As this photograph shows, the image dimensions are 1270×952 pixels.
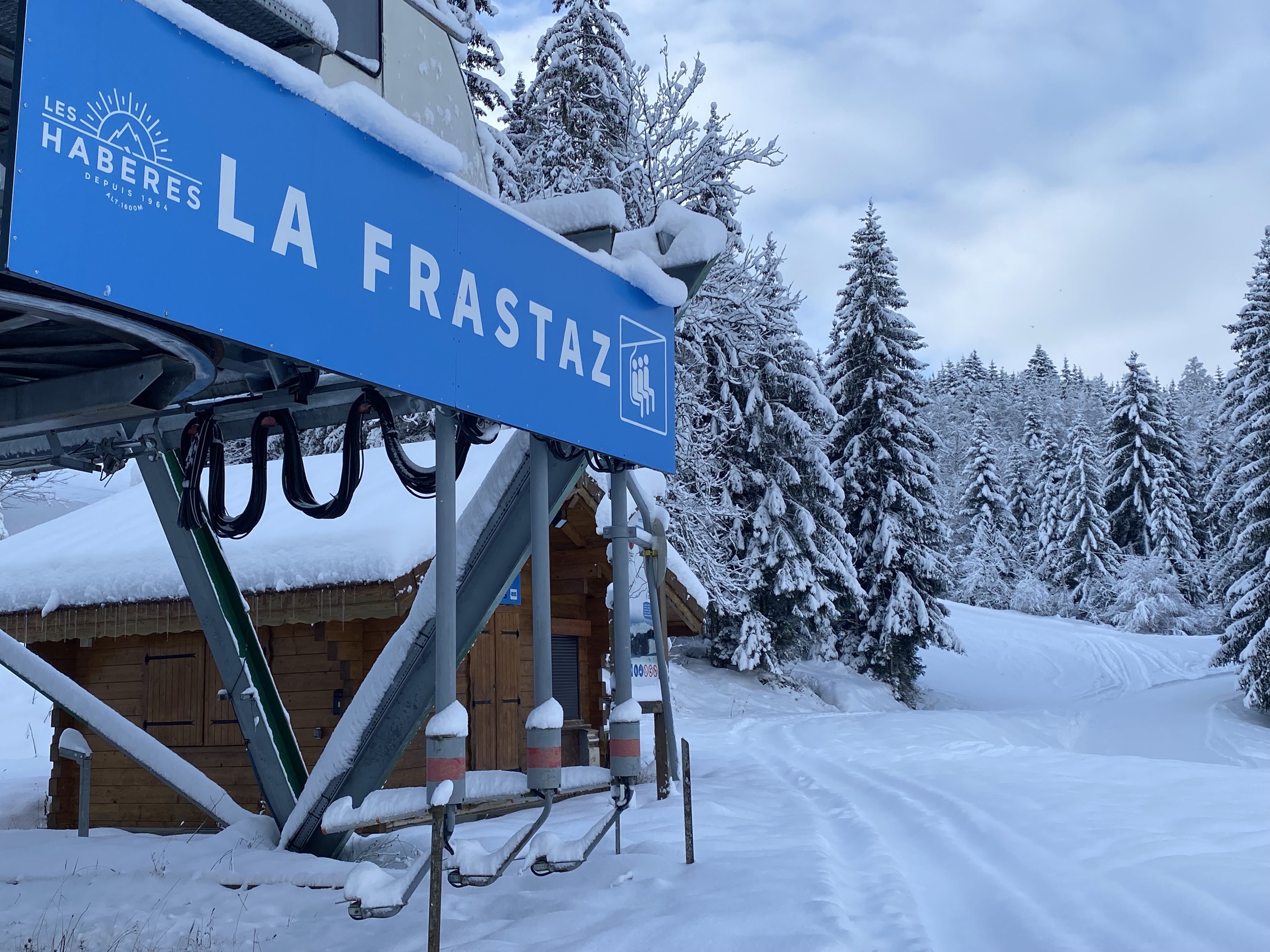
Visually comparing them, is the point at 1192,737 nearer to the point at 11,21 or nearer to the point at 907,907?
the point at 907,907

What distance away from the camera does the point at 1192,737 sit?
24.2m

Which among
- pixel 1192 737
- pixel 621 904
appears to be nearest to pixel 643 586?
pixel 621 904

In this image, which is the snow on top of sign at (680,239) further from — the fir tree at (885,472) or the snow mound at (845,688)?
the fir tree at (885,472)

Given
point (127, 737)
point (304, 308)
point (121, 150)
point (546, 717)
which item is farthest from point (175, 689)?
point (121, 150)

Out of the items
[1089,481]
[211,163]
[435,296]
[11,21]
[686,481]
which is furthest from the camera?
[1089,481]

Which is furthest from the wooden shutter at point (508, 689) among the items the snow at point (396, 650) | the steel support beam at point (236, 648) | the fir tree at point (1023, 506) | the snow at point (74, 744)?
the fir tree at point (1023, 506)

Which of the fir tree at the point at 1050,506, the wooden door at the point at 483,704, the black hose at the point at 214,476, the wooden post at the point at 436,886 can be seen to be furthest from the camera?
the fir tree at the point at 1050,506

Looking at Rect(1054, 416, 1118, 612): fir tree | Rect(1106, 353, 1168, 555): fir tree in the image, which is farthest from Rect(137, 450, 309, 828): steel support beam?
Rect(1054, 416, 1118, 612): fir tree

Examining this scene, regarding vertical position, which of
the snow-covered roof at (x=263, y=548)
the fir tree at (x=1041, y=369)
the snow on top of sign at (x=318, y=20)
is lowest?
the snow-covered roof at (x=263, y=548)

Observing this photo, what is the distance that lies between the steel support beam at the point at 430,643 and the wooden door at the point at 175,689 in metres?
5.43

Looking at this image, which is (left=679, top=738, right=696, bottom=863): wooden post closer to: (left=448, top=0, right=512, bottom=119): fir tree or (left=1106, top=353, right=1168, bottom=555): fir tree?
(left=448, top=0, right=512, bottom=119): fir tree

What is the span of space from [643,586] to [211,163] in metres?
7.05

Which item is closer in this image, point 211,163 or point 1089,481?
point 211,163

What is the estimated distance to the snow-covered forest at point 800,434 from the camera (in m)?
21.0
